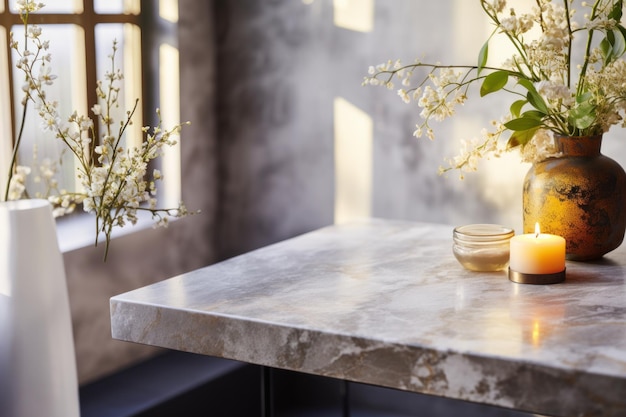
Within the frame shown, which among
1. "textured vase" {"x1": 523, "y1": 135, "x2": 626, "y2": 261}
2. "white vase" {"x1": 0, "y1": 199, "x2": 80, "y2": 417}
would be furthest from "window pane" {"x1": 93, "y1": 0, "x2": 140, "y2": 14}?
"textured vase" {"x1": 523, "y1": 135, "x2": 626, "y2": 261}

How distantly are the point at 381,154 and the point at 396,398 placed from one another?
2.56 feet

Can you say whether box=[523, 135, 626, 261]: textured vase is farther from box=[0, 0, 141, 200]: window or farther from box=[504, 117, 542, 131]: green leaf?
box=[0, 0, 141, 200]: window

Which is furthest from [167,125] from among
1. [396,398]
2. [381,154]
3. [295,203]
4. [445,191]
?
[396,398]

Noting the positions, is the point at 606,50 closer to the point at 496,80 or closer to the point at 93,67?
the point at 496,80

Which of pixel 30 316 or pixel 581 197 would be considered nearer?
pixel 581 197

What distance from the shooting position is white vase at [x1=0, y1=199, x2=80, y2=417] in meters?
1.92

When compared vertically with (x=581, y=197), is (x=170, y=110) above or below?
above

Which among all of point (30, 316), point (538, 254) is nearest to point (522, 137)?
point (538, 254)

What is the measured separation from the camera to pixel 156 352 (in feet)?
9.77

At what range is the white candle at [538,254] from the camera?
1633mm

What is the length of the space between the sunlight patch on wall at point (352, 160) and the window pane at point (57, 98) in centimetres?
82

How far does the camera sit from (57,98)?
269 centimetres

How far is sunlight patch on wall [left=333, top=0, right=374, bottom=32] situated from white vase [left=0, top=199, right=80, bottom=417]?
1220mm

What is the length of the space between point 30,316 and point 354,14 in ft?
4.65
